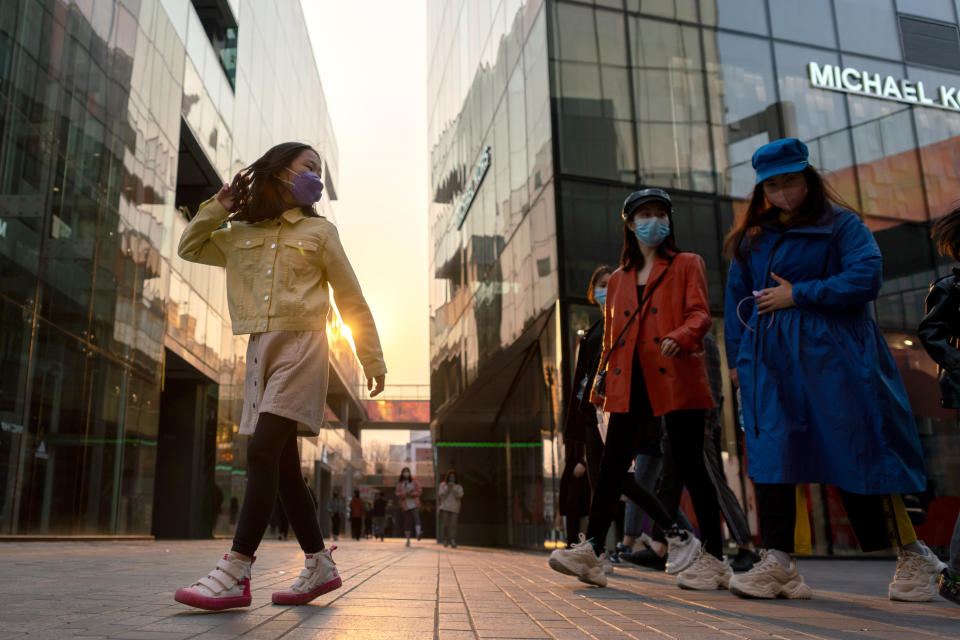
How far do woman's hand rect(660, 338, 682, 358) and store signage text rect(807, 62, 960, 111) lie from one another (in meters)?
11.3

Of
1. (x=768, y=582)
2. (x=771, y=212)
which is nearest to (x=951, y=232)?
(x=771, y=212)

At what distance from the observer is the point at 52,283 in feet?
42.7

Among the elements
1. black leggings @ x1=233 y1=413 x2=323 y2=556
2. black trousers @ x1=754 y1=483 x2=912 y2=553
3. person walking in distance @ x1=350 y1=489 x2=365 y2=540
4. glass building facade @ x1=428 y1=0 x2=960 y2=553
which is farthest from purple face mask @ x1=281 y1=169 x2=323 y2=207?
person walking in distance @ x1=350 y1=489 x2=365 y2=540

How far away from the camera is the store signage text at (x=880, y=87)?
13.7m

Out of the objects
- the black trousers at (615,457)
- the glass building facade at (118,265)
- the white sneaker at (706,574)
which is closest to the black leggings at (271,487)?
the black trousers at (615,457)

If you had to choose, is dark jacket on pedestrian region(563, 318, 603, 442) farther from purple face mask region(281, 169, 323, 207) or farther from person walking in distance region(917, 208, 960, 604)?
purple face mask region(281, 169, 323, 207)

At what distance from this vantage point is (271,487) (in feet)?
10.1

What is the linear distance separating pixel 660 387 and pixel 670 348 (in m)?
0.26

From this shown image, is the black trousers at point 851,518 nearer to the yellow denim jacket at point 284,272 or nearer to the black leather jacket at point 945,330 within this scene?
the black leather jacket at point 945,330

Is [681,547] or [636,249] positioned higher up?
[636,249]

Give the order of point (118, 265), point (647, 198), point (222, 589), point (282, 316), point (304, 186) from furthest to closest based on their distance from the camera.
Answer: point (118, 265)
point (647, 198)
point (304, 186)
point (282, 316)
point (222, 589)

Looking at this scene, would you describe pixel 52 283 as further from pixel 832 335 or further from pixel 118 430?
pixel 832 335

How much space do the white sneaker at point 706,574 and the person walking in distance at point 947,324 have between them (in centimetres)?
108

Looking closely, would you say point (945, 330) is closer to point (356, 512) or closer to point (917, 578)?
point (917, 578)
